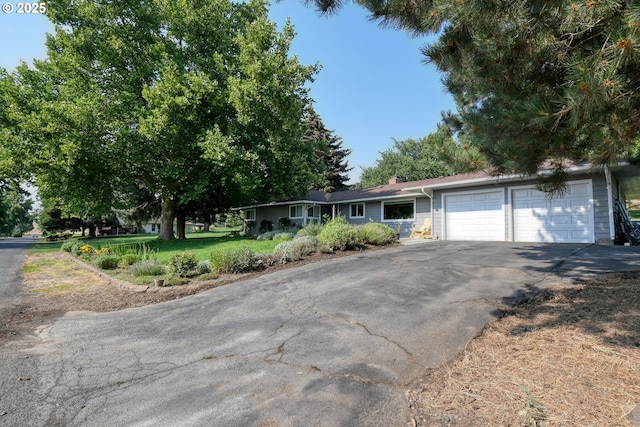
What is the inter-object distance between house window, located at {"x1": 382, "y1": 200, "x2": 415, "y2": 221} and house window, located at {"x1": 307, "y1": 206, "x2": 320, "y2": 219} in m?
4.82

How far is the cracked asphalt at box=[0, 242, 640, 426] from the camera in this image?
2.64 m

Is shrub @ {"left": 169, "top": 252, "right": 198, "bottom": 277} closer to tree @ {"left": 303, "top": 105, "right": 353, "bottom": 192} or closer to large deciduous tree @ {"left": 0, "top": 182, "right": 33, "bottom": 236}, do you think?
tree @ {"left": 303, "top": 105, "right": 353, "bottom": 192}

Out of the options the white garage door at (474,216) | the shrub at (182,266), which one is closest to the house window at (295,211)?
the white garage door at (474,216)

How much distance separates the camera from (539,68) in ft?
13.1

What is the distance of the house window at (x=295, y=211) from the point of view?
850 inches

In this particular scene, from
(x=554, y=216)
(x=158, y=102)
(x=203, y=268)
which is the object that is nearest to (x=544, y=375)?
(x=203, y=268)

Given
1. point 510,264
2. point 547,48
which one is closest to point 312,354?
point 547,48

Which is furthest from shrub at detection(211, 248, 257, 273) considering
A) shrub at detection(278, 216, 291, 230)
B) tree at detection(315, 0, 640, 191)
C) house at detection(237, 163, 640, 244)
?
shrub at detection(278, 216, 291, 230)

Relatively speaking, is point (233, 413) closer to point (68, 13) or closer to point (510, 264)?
point (510, 264)

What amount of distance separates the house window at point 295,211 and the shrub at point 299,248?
35.6 feet

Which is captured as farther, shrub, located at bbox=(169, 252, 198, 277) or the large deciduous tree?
the large deciduous tree

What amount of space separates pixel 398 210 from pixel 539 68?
1506 cm

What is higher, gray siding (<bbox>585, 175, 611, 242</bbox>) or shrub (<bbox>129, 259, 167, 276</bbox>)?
gray siding (<bbox>585, 175, 611, 242</bbox>)

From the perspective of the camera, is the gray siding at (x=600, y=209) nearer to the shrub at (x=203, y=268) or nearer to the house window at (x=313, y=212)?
the shrub at (x=203, y=268)
